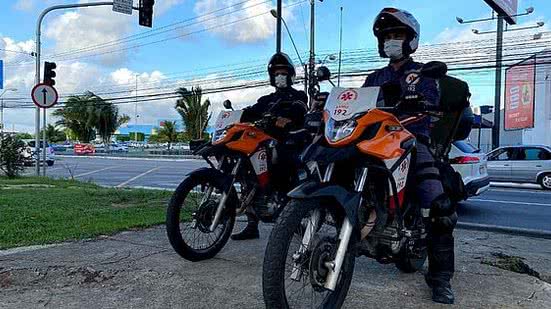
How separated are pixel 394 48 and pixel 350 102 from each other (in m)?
0.79

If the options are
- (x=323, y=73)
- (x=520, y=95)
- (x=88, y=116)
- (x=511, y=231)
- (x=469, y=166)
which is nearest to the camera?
(x=323, y=73)

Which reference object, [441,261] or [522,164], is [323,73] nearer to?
[441,261]

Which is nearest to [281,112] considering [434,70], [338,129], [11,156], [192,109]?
[338,129]

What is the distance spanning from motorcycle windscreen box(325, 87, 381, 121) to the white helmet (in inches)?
26.0

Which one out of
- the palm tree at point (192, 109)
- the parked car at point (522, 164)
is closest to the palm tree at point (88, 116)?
the palm tree at point (192, 109)

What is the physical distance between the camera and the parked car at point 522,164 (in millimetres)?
15203

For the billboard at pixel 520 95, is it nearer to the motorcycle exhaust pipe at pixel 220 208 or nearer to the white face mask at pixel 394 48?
the white face mask at pixel 394 48

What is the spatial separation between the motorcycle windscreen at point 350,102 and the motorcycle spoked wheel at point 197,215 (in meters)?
1.60

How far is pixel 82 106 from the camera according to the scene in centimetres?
5534

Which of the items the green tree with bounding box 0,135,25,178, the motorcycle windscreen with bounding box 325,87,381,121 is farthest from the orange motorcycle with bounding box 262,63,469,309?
the green tree with bounding box 0,135,25,178

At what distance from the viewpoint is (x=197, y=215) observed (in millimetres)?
4297

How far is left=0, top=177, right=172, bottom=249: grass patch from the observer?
532 cm

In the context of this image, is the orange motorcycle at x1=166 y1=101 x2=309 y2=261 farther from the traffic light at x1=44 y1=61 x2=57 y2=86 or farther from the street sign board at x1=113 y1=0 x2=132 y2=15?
the traffic light at x1=44 y1=61 x2=57 y2=86

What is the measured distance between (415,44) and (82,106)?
186 feet
